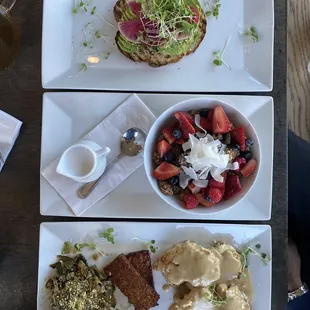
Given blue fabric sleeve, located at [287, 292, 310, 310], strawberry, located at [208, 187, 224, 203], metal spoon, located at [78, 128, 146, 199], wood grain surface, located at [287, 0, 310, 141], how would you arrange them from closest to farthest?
strawberry, located at [208, 187, 224, 203], metal spoon, located at [78, 128, 146, 199], blue fabric sleeve, located at [287, 292, 310, 310], wood grain surface, located at [287, 0, 310, 141]

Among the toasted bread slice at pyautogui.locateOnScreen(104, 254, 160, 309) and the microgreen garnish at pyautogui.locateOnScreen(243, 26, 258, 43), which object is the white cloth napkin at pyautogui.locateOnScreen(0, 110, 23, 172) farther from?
the microgreen garnish at pyautogui.locateOnScreen(243, 26, 258, 43)

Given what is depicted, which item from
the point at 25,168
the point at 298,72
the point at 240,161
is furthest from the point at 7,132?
the point at 298,72

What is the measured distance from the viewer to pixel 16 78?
57.7 inches

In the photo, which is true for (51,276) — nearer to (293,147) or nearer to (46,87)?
(46,87)

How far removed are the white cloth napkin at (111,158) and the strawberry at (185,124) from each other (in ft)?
0.35

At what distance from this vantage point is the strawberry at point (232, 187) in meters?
1.32

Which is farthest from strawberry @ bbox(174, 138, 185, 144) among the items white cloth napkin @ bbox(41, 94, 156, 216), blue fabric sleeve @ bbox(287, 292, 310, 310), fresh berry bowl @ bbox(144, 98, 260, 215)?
blue fabric sleeve @ bbox(287, 292, 310, 310)

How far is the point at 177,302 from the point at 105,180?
1.29 ft

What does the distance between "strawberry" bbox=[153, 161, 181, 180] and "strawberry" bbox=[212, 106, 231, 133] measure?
15 cm

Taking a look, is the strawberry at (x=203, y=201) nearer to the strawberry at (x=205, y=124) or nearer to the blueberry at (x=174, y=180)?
the blueberry at (x=174, y=180)

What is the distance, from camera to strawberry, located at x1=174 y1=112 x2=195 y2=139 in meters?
1.32

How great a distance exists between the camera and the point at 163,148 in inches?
52.4

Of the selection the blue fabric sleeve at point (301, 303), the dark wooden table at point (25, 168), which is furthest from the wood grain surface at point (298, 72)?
the blue fabric sleeve at point (301, 303)

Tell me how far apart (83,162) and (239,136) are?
1.41ft
